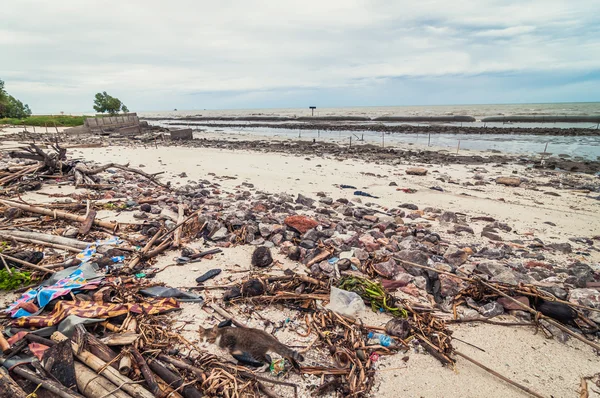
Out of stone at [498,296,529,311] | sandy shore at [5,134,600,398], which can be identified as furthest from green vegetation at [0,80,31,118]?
stone at [498,296,529,311]

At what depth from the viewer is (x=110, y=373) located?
2.06m

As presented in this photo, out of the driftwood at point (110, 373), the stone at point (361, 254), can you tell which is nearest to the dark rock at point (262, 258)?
the stone at point (361, 254)

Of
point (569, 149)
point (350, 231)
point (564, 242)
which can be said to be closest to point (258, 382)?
point (350, 231)

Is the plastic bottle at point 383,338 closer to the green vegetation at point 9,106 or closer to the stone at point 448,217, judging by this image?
the stone at point 448,217

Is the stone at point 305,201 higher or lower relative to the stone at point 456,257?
higher

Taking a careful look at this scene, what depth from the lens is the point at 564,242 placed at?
582 centimetres

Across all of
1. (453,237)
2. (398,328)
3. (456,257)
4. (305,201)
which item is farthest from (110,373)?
(305,201)

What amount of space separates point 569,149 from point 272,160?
2218 centimetres

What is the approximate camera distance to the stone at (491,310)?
3281 millimetres

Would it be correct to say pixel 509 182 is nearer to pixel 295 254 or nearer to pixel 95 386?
pixel 295 254

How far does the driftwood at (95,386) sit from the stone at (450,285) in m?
3.48

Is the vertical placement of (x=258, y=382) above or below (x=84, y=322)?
below

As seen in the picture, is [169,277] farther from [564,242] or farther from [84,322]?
[564,242]

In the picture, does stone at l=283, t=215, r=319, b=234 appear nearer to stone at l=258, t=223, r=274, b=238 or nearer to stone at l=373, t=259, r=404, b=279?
stone at l=258, t=223, r=274, b=238
